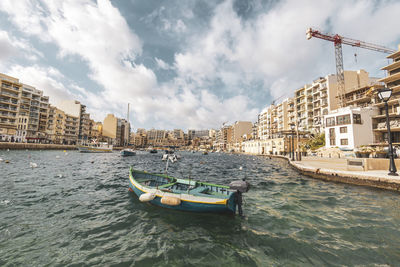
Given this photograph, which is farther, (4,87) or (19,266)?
(4,87)

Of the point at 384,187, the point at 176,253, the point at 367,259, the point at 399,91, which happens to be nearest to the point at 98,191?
the point at 176,253

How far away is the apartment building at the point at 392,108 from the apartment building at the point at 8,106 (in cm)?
11979

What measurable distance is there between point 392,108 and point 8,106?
124348mm

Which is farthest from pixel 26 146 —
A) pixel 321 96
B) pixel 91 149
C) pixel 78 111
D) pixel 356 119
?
pixel 321 96

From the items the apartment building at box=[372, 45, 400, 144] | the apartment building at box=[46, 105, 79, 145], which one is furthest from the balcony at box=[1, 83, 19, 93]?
the apartment building at box=[372, 45, 400, 144]

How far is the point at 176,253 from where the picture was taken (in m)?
5.49

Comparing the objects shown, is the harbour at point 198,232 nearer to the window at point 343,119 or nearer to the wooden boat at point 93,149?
the window at point 343,119

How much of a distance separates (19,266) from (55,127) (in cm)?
10682

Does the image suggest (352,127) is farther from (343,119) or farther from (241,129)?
(241,129)

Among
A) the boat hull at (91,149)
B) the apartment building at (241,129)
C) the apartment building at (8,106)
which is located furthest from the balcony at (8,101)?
the apartment building at (241,129)

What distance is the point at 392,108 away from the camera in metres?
37.6

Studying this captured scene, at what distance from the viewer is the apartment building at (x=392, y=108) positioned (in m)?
35.8

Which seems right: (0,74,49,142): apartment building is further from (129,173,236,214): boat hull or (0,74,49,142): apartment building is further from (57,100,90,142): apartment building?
(129,173,236,214): boat hull

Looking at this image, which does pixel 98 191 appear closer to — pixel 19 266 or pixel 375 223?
pixel 19 266
